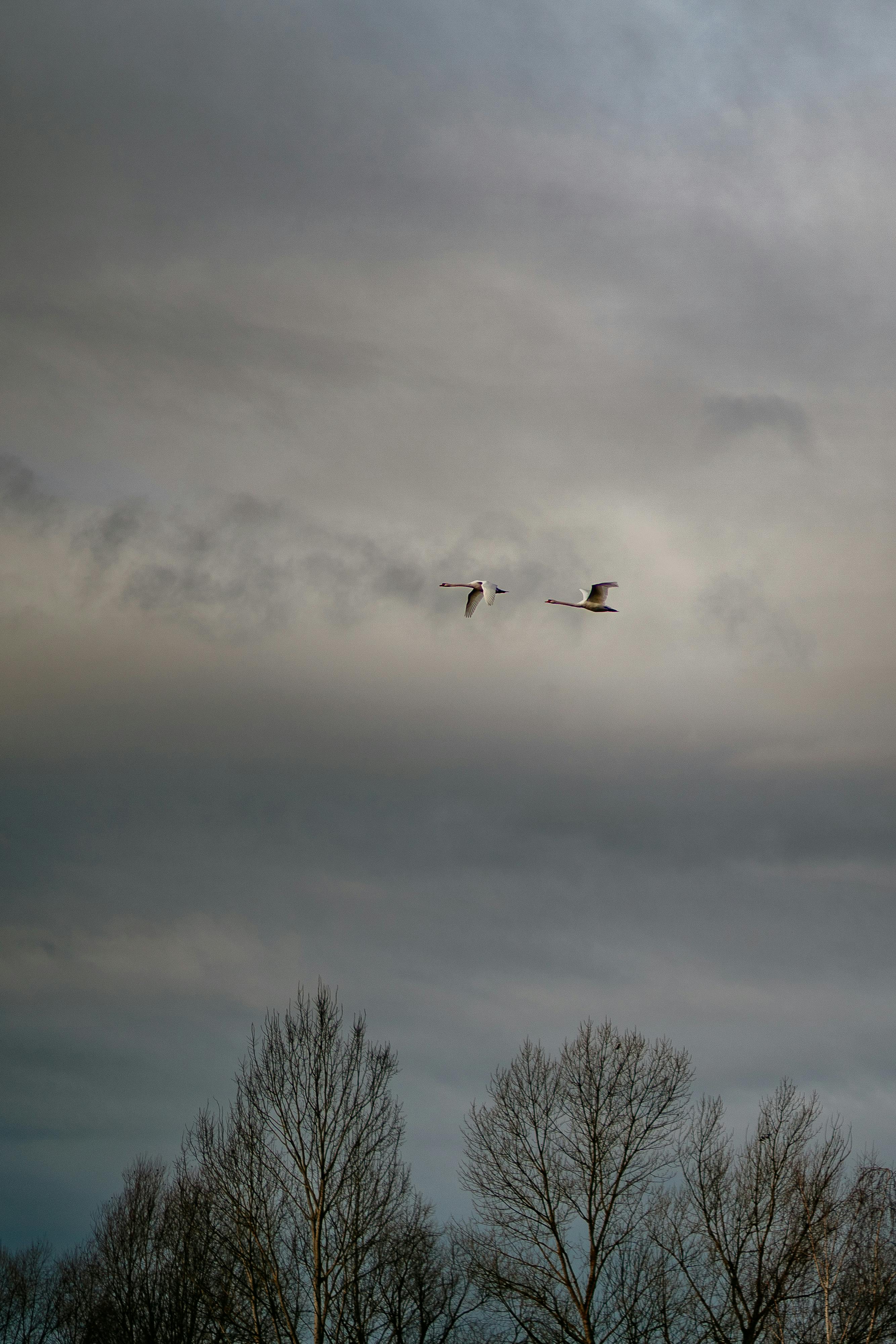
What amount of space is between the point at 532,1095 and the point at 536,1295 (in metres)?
5.81

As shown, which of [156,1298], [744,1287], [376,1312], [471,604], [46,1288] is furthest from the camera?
[46,1288]

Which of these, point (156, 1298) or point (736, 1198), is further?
point (156, 1298)

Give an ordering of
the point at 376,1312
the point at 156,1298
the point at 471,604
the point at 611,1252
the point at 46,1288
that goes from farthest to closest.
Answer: the point at 46,1288, the point at 156,1298, the point at 376,1312, the point at 611,1252, the point at 471,604

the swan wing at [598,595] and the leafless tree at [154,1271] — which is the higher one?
the swan wing at [598,595]

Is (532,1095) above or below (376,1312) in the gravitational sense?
above

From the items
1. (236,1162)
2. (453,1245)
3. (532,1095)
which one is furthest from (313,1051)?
(453,1245)

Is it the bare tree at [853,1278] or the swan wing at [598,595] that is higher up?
→ the swan wing at [598,595]

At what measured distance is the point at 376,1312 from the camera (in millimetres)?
39844

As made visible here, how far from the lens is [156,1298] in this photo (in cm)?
4472

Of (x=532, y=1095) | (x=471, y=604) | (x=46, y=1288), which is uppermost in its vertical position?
(x=471, y=604)

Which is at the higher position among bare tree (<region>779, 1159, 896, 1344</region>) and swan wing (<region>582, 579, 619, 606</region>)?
swan wing (<region>582, 579, 619, 606</region>)

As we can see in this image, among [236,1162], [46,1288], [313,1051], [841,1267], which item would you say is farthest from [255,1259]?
[46,1288]

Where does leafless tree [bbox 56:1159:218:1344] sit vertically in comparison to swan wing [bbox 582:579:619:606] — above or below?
below

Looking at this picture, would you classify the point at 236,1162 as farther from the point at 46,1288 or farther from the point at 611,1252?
the point at 46,1288
